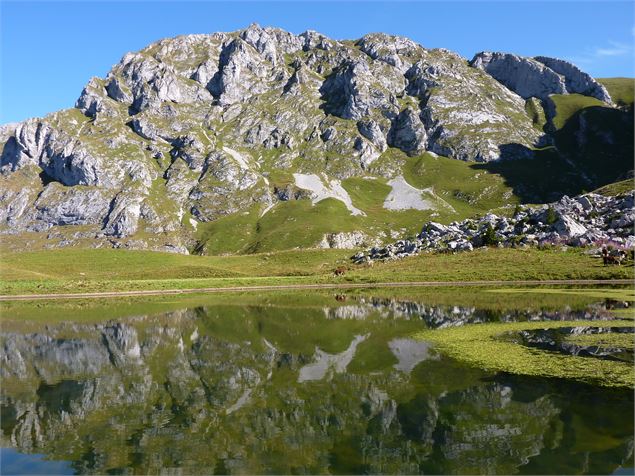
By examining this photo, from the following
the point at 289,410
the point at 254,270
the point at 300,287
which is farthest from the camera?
the point at 254,270

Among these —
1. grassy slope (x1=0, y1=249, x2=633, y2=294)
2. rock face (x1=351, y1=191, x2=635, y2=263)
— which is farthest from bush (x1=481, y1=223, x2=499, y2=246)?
grassy slope (x1=0, y1=249, x2=633, y2=294)

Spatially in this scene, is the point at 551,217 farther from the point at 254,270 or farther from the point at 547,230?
the point at 254,270

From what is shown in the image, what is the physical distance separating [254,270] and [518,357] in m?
104

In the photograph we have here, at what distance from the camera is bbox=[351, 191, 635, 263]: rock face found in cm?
10794

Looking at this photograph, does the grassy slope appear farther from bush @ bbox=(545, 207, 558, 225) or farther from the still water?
the still water

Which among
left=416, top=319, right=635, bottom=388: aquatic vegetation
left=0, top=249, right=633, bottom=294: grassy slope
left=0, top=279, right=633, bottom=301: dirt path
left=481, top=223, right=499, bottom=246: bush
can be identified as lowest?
left=416, top=319, right=635, bottom=388: aquatic vegetation

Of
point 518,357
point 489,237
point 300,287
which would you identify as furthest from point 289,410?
point 489,237

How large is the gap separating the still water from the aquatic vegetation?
4.69ft

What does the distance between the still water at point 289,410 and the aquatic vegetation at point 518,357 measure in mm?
1430

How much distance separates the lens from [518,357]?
94.5 ft

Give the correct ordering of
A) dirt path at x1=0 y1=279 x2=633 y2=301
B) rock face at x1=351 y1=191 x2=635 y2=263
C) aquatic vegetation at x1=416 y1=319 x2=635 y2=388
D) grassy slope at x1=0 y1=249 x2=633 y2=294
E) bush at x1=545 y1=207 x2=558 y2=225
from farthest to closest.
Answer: bush at x1=545 y1=207 x2=558 y2=225
rock face at x1=351 y1=191 x2=635 y2=263
grassy slope at x1=0 y1=249 x2=633 y2=294
dirt path at x1=0 y1=279 x2=633 y2=301
aquatic vegetation at x1=416 y1=319 x2=635 y2=388

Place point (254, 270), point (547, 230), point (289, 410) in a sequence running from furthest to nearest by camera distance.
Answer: point (254, 270) < point (547, 230) < point (289, 410)

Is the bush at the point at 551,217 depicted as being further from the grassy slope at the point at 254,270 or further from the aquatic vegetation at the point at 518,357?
the aquatic vegetation at the point at 518,357

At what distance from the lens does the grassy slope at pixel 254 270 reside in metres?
89.9
